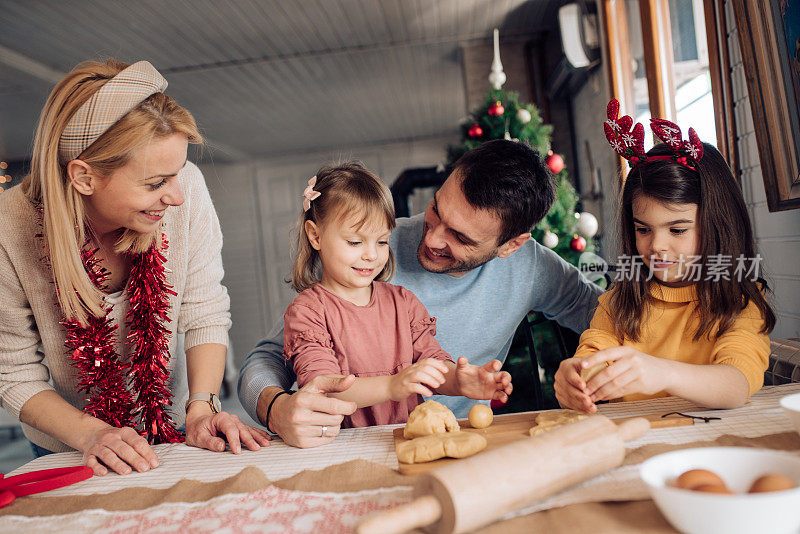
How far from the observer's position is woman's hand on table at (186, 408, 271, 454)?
1.17 m

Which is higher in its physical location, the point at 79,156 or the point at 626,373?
the point at 79,156

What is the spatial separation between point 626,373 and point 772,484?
0.41 metres

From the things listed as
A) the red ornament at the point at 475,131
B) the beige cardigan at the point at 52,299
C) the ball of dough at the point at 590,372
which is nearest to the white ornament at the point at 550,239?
the red ornament at the point at 475,131

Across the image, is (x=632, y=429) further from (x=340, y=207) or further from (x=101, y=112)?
(x=101, y=112)

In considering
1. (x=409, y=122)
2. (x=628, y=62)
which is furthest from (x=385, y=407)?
(x=409, y=122)

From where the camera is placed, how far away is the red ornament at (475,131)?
3461mm

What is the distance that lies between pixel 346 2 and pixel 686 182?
324cm

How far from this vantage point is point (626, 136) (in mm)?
1482

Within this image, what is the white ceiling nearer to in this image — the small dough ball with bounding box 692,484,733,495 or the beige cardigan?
the beige cardigan

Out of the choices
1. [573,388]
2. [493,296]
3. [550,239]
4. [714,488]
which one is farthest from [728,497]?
[550,239]

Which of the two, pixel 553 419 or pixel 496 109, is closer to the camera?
pixel 553 419

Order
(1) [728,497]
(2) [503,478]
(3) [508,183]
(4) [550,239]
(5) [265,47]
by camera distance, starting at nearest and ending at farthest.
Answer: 1. (1) [728,497]
2. (2) [503,478]
3. (3) [508,183]
4. (4) [550,239]
5. (5) [265,47]

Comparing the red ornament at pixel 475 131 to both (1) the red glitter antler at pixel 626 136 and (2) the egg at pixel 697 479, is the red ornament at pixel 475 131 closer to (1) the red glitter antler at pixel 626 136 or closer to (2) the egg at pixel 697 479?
(1) the red glitter antler at pixel 626 136

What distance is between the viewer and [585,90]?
4.57 m
